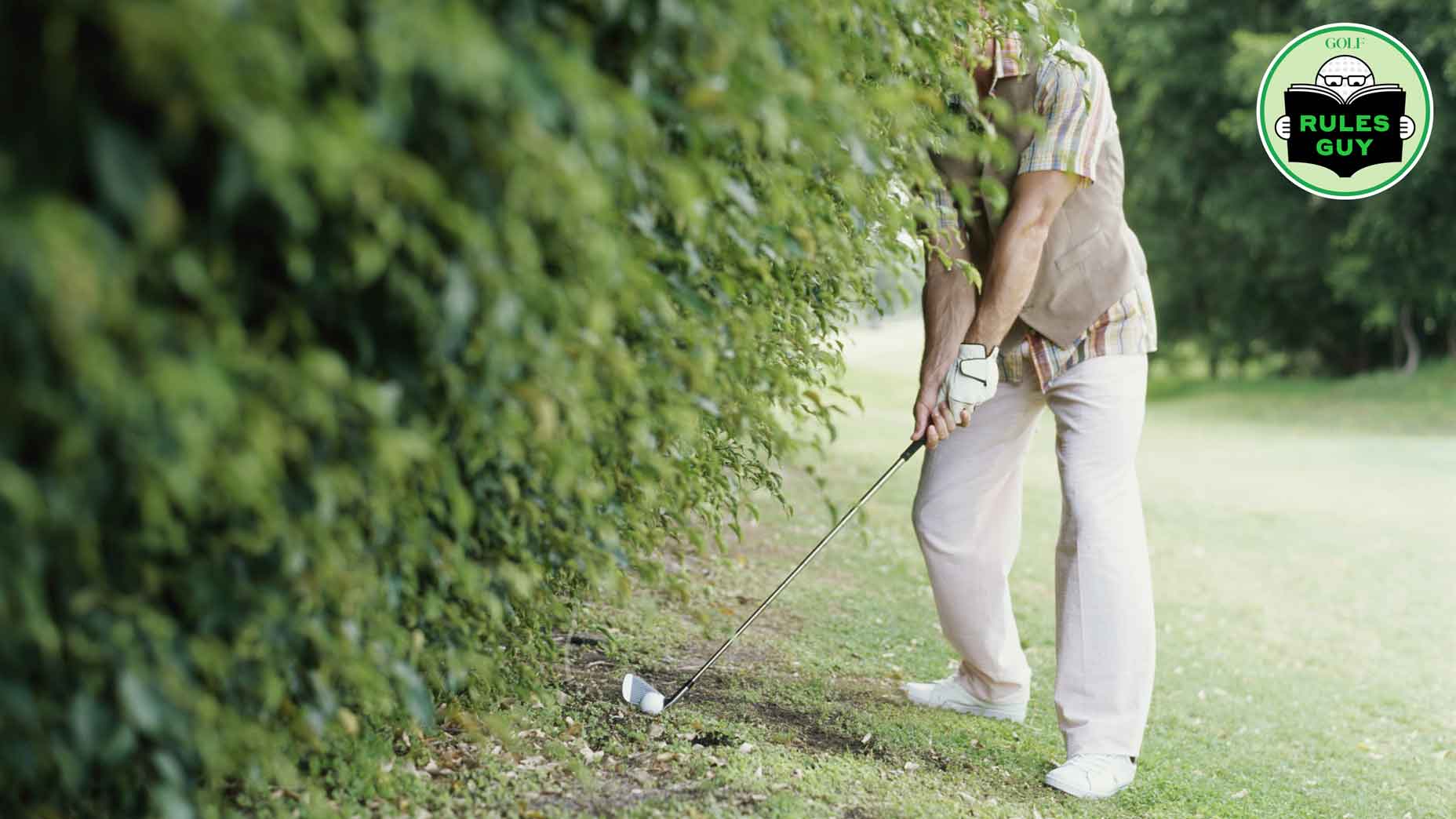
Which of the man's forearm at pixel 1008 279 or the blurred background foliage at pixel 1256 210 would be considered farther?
the blurred background foliage at pixel 1256 210

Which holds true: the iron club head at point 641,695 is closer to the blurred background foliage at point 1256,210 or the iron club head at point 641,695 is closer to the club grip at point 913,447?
the club grip at point 913,447

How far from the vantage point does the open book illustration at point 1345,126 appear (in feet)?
53.9

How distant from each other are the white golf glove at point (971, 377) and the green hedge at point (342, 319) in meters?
1.17

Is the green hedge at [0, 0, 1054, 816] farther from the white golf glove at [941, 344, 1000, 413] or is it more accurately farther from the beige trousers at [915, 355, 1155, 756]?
the beige trousers at [915, 355, 1155, 756]

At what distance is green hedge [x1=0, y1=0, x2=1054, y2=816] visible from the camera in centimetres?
135

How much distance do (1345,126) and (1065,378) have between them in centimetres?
1491

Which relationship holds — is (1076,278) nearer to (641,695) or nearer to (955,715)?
(955,715)

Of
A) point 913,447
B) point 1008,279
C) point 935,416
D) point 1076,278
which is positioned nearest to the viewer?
point 1008,279

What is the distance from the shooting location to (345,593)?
2.04m

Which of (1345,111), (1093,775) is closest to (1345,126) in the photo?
(1345,111)

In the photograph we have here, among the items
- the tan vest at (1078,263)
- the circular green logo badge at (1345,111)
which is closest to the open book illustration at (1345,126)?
the circular green logo badge at (1345,111)

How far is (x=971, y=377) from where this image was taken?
12.6 feet

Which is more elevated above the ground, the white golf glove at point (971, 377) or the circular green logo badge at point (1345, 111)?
the circular green logo badge at point (1345, 111)

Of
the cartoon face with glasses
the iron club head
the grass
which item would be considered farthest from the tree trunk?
the iron club head
